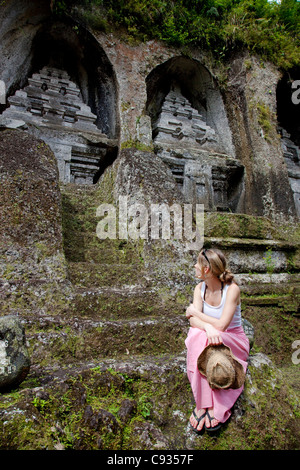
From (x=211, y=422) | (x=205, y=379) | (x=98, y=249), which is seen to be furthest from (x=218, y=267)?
(x=98, y=249)

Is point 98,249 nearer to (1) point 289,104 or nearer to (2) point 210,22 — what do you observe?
(2) point 210,22

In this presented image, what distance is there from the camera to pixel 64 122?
7.20 meters

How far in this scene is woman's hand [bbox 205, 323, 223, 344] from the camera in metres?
2.05

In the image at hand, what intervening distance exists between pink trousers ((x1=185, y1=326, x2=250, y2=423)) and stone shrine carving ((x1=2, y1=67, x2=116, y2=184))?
4.83 m

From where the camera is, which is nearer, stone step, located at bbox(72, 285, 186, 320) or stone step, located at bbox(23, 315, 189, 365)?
stone step, located at bbox(23, 315, 189, 365)

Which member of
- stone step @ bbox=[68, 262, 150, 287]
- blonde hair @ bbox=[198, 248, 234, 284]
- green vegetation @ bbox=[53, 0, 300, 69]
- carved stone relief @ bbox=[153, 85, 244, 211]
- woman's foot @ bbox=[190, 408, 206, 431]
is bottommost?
woman's foot @ bbox=[190, 408, 206, 431]

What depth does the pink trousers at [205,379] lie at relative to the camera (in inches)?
79.9

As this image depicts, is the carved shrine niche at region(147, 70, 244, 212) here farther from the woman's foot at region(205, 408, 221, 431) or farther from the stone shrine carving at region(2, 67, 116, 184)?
the woman's foot at region(205, 408, 221, 431)

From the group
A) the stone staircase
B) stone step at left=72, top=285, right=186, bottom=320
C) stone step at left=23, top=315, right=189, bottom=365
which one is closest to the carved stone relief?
the stone staircase

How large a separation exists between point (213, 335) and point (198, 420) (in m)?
0.50

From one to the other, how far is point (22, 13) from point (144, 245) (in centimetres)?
593

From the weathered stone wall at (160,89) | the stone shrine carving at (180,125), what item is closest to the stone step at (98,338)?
the weathered stone wall at (160,89)

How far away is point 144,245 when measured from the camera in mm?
3957
